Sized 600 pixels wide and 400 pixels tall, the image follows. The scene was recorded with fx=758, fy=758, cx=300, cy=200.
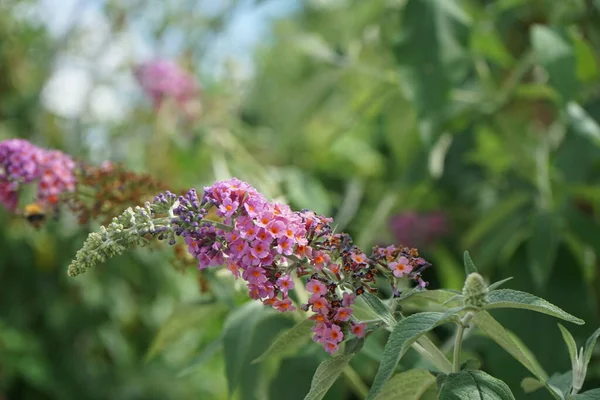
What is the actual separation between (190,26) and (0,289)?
1995 millimetres

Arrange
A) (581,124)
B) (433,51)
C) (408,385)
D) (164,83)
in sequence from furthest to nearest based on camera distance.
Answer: (164,83) → (433,51) → (581,124) → (408,385)

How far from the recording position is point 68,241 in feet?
8.29

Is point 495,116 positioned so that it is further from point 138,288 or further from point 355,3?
point 138,288

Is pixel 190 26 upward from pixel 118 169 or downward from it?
upward

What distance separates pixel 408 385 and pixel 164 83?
1.94 meters

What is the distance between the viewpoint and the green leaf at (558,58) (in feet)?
5.43

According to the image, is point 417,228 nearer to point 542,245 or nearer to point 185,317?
point 542,245

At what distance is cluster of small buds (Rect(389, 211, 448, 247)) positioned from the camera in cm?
240

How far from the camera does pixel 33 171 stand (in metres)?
1.26

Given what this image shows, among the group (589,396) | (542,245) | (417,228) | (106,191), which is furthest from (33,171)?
(417,228)

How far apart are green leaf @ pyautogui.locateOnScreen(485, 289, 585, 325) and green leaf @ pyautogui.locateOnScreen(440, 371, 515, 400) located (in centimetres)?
9

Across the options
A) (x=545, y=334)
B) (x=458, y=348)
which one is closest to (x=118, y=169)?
(x=458, y=348)

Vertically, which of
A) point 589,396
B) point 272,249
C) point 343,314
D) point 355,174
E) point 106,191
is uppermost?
point 355,174

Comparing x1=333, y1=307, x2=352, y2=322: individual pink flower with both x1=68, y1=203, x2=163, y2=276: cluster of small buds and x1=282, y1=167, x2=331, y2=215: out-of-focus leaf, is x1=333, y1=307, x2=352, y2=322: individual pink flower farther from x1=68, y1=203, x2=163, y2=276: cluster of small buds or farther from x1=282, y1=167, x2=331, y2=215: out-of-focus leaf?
x1=282, y1=167, x2=331, y2=215: out-of-focus leaf
